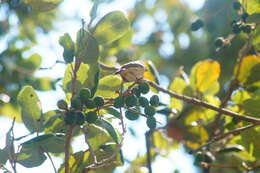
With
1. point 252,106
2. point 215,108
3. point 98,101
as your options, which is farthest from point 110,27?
point 252,106

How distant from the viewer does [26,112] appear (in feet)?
4.97

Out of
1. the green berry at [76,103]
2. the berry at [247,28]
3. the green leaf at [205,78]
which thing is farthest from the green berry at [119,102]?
the green leaf at [205,78]

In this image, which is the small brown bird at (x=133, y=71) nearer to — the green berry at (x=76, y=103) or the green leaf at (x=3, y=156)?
the green berry at (x=76, y=103)

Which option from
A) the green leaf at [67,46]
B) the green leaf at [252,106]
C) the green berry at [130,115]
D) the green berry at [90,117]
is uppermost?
the green leaf at [67,46]

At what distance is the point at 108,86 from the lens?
1504mm

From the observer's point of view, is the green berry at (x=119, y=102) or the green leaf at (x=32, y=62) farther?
the green leaf at (x=32, y=62)

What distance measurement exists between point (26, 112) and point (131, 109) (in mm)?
284

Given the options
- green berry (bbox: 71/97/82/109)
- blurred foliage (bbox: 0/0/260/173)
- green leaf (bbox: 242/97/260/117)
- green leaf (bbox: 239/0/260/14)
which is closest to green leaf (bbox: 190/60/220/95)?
blurred foliage (bbox: 0/0/260/173)

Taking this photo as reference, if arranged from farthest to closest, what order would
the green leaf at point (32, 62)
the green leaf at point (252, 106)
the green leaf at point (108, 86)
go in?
1. the green leaf at point (32, 62)
2. the green leaf at point (252, 106)
3. the green leaf at point (108, 86)

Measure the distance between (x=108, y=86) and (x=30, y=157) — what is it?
0.89ft

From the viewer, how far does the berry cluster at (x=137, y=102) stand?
140 cm

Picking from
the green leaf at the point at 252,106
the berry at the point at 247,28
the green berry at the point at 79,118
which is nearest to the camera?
the green berry at the point at 79,118

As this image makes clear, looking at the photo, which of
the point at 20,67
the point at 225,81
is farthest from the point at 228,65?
the point at 20,67

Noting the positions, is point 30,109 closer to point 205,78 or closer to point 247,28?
point 247,28
